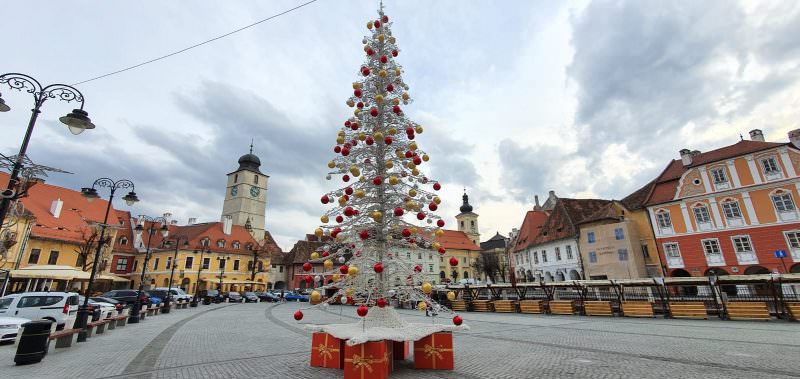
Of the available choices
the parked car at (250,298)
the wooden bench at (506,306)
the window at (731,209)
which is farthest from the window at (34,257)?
the window at (731,209)

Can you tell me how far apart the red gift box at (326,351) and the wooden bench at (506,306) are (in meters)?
21.9

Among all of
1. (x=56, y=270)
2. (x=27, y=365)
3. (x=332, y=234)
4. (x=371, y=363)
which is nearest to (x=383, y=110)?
(x=332, y=234)

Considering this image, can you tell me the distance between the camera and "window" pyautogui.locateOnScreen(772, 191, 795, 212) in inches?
994

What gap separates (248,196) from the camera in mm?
76125

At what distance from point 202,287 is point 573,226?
50.2 metres

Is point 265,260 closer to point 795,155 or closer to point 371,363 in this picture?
point 371,363

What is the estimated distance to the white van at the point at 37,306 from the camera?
571 inches

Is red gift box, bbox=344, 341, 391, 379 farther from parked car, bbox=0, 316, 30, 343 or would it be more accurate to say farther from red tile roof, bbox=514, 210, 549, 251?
red tile roof, bbox=514, 210, 549, 251

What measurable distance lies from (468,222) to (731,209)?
204ft

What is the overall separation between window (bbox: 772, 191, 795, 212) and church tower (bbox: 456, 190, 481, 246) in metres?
63.2

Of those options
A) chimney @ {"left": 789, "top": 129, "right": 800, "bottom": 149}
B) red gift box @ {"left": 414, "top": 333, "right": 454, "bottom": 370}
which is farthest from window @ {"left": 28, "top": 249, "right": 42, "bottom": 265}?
chimney @ {"left": 789, "top": 129, "right": 800, "bottom": 149}

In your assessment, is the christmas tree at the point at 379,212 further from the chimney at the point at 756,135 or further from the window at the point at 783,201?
the chimney at the point at 756,135

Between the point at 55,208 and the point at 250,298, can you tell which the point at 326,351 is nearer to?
the point at 250,298

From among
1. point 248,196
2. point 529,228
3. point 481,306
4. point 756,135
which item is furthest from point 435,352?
point 248,196
